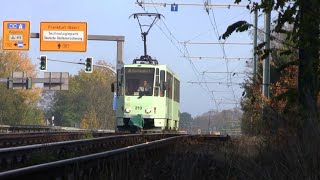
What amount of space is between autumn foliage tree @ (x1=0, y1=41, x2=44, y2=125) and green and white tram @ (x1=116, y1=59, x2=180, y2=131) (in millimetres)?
48457

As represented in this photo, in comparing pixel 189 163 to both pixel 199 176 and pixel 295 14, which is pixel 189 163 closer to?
pixel 199 176

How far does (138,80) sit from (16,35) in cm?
1226

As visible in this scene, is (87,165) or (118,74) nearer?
(87,165)

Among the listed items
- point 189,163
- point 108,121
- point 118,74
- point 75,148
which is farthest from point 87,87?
point 189,163

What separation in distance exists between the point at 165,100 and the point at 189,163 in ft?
66.4

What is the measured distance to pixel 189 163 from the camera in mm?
7480

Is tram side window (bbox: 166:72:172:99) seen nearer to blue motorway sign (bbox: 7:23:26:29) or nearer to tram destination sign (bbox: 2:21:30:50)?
tram destination sign (bbox: 2:21:30:50)

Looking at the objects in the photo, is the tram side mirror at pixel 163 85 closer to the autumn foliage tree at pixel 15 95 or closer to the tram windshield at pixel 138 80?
the tram windshield at pixel 138 80

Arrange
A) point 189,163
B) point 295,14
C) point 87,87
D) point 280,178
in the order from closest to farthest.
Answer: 1. point 280,178
2. point 295,14
3. point 189,163
4. point 87,87

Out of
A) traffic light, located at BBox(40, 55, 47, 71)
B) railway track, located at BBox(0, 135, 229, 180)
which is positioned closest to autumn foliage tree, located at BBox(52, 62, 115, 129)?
traffic light, located at BBox(40, 55, 47, 71)

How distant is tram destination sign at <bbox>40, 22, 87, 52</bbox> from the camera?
3581 centimetres

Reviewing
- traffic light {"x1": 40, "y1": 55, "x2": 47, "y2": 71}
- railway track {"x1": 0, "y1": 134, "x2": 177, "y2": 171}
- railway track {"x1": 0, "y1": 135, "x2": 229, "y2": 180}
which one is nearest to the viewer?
railway track {"x1": 0, "y1": 135, "x2": 229, "y2": 180}

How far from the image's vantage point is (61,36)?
35750 millimetres

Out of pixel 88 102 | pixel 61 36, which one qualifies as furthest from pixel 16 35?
pixel 88 102
